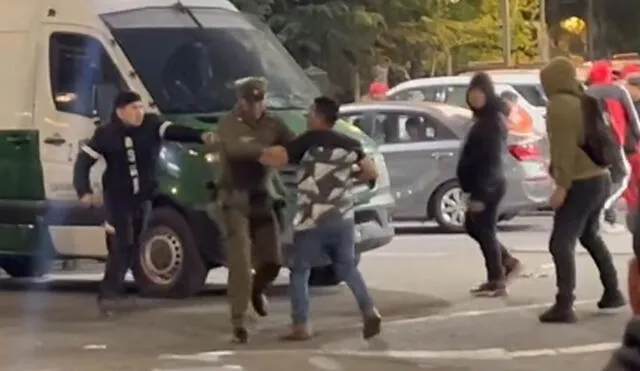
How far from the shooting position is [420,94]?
2206 cm

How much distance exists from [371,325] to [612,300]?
2107 millimetres

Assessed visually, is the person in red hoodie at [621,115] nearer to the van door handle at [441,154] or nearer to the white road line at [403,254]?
the white road line at [403,254]

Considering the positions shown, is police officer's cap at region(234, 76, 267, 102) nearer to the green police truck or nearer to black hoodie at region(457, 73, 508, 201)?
the green police truck

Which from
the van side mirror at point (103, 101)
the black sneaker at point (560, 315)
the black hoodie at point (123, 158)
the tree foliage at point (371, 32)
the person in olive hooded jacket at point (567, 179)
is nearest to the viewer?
the person in olive hooded jacket at point (567, 179)

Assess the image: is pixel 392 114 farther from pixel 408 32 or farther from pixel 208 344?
pixel 408 32

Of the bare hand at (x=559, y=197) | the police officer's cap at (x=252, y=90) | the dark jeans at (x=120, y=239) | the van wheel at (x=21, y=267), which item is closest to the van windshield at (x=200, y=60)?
the dark jeans at (x=120, y=239)

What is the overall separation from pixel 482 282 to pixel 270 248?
136 inches

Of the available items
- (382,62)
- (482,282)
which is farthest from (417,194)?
(382,62)

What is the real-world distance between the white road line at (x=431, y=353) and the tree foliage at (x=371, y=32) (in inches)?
565

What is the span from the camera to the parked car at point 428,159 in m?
18.3

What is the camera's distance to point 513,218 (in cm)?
2017

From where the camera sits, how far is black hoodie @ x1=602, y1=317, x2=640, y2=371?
3170 mm

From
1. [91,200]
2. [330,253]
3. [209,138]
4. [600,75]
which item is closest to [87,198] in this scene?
[91,200]

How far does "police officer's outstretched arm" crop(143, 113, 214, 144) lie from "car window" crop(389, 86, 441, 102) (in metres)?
9.74
